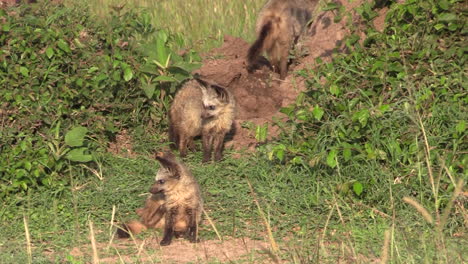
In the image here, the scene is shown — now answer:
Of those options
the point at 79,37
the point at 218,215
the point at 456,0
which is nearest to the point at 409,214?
the point at 218,215

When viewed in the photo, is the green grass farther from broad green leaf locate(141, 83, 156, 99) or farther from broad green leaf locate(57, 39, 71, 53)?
broad green leaf locate(57, 39, 71, 53)

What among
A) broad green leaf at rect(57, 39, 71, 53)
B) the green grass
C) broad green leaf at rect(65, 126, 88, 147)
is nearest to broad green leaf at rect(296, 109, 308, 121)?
broad green leaf at rect(65, 126, 88, 147)

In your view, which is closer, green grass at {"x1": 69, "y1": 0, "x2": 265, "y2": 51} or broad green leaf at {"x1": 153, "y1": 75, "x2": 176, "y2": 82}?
broad green leaf at {"x1": 153, "y1": 75, "x2": 176, "y2": 82}

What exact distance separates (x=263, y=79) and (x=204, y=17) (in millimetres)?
2469

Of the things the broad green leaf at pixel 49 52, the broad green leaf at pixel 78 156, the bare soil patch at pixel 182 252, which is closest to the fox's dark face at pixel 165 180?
the bare soil patch at pixel 182 252

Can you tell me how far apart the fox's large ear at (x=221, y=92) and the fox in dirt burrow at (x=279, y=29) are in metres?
1.84

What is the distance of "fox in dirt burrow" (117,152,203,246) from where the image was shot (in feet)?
19.3

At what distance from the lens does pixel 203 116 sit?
7.58m

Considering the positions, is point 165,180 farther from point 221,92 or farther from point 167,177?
point 221,92

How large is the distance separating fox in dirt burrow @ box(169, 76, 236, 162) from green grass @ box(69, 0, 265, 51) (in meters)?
2.70

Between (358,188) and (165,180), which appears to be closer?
(165,180)

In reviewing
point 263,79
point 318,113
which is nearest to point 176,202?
point 318,113

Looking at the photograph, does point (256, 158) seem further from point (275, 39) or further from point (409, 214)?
point (275, 39)

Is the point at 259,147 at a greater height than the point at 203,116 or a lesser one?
lesser
